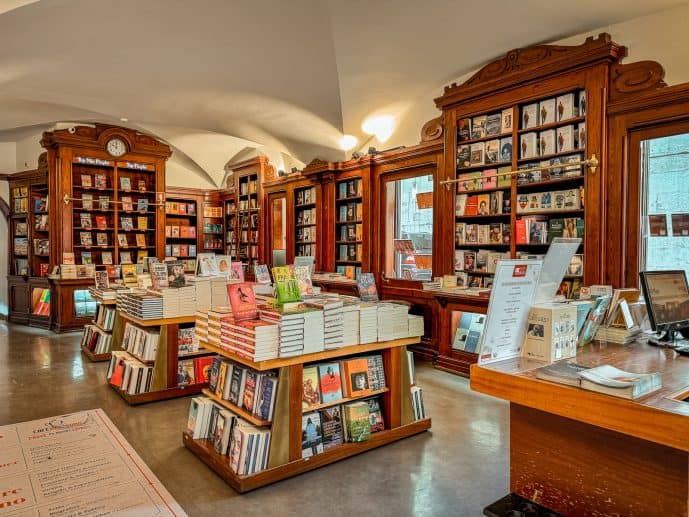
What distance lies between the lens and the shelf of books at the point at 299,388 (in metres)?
2.81

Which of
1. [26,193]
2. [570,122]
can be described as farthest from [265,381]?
[26,193]

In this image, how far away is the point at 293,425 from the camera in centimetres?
289

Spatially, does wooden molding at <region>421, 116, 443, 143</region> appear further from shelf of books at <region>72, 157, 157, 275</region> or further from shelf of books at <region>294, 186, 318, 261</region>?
shelf of books at <region>72, 157, 157, 275</region>

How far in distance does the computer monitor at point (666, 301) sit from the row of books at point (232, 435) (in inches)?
89.3

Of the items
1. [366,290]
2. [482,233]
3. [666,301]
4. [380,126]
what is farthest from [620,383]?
[380,126]

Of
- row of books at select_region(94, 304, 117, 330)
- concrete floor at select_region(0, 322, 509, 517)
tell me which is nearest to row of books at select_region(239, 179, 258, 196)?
row of books at select_region(94, 304, 117, 330)

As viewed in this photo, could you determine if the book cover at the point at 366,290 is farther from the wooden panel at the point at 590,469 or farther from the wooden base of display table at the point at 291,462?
the wooden panel at the point at 590,469

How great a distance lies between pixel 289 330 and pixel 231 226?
332 inches

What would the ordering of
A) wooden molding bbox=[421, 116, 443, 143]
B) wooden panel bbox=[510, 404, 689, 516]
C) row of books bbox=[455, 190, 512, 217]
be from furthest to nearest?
wooden molding bbox=[421, 116, 443, 143]
row of books bbox=[455, 190, 512, 217]
wooden panel bbox=[510, 404, 689, 516]

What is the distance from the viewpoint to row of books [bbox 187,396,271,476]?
2773 mm

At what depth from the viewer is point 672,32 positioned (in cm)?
381

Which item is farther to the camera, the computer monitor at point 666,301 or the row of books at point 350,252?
the row of books at point 350,252

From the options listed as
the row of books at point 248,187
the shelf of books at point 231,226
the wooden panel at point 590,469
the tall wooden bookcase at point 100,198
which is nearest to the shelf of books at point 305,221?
the row of books at point 248,187

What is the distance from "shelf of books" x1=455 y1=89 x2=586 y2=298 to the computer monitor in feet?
5.37
